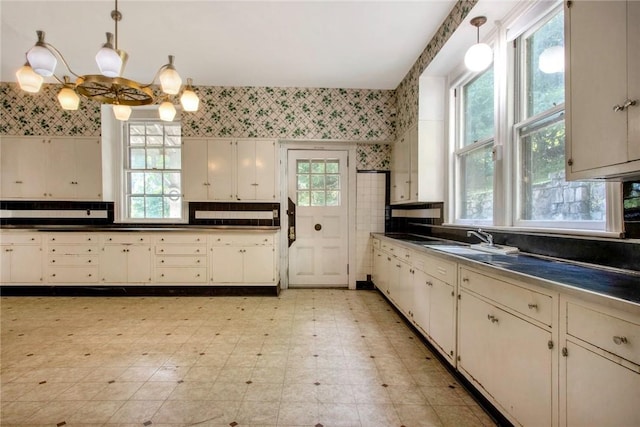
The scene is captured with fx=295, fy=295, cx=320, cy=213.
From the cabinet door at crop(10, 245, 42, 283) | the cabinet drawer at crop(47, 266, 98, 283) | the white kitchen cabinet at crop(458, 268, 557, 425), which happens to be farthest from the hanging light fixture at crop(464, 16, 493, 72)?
the cabinet door at crop(10, 245, 42, 283)

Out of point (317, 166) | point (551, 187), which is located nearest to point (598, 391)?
point (551, 187)

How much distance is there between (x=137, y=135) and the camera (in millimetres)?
4617

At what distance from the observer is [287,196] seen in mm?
4566

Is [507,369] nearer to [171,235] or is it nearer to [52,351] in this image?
[52,351]

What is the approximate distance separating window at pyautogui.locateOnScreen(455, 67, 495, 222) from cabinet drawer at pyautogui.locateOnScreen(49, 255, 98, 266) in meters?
4.84

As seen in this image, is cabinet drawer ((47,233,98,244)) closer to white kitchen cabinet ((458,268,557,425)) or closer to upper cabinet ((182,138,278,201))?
upper cabinet ((182,138,278,201))

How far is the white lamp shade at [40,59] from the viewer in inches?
74.4

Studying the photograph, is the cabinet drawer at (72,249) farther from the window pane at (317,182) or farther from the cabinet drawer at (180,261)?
the window pane at (317,182)

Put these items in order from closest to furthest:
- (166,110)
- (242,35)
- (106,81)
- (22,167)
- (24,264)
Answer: (106,81)
(166,110)
(242,35)
(24,264)
(22,167)

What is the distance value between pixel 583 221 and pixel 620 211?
0.85 ft

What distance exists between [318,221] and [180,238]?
78.6 inches

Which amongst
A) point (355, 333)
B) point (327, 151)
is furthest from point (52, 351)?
point (327, 151)

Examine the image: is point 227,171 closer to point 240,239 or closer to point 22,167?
point 240,239

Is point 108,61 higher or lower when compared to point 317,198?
higher
